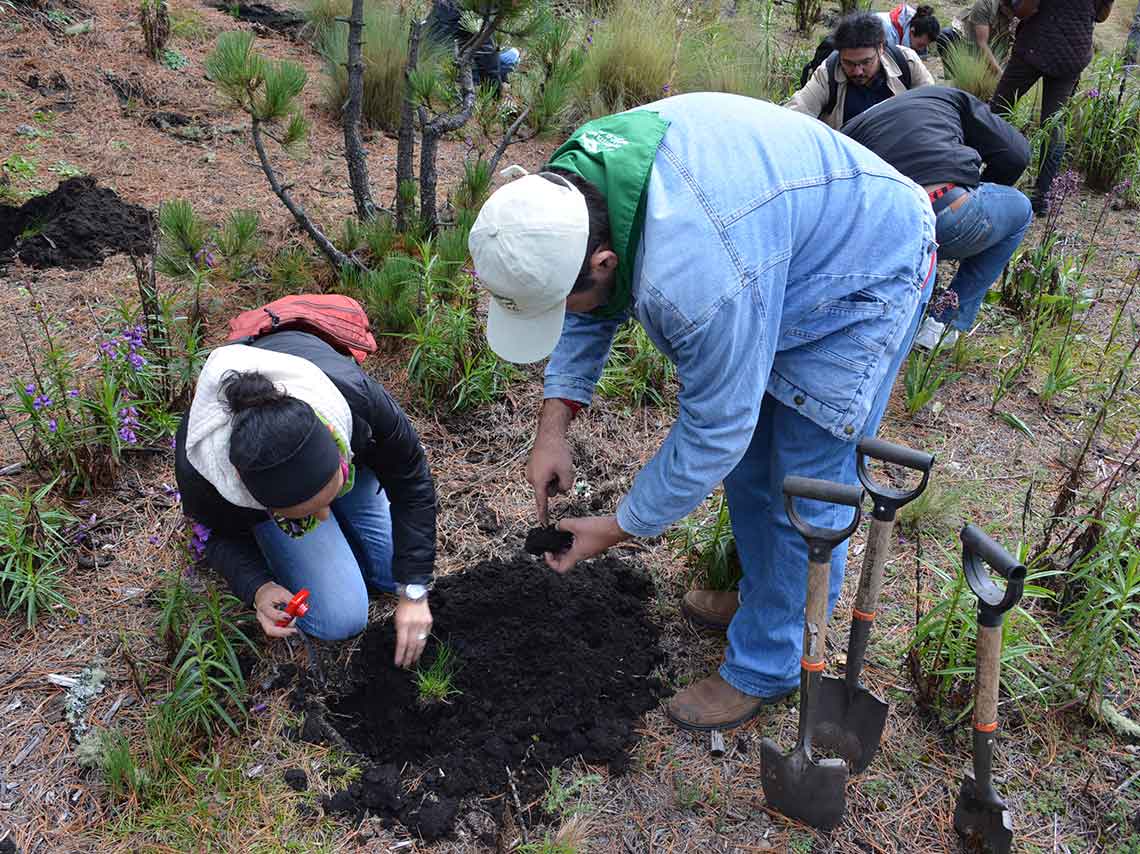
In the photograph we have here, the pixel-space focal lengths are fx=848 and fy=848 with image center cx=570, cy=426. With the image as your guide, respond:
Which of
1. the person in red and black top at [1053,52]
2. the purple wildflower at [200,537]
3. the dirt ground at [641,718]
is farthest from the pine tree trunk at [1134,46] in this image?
the purple wildflower at [200,537]

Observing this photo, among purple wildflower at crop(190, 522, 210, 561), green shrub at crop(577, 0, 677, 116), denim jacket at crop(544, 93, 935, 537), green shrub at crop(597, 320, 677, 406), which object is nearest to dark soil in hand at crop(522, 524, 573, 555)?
denim jacket at crop(544, 93, 935, 537)

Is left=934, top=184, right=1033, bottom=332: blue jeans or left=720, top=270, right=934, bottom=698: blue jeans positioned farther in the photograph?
left=934, top=184, right=1033, bottom=332: blue jeans

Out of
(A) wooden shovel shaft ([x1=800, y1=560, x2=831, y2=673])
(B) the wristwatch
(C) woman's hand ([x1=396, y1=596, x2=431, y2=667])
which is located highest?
(A) wooden shovel shaft ([x1=800, y1=560, x2=831, y2=673])

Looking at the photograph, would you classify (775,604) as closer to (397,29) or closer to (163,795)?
(163,795)

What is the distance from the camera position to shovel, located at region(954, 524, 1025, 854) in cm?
172

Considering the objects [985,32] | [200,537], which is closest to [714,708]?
[200,537]

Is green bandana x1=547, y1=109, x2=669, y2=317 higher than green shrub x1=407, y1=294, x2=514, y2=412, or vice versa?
green bandana x1=547, y1=109, x2=669, y2=317

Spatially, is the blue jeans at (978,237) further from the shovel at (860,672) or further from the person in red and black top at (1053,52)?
the shovel at (860,672)

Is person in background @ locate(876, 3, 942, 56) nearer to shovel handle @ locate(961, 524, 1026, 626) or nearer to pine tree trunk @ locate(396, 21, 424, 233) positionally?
pine tree trunk @ locate(396, 21, 424, 233)

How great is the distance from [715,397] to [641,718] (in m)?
1.17

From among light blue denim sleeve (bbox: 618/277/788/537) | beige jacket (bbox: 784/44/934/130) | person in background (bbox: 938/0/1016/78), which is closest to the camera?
light blue denim sleeve (bbox: 618/277/788/537)

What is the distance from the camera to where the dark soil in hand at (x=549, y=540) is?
2236 mm

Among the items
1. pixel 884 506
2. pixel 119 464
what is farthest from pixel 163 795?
pixel 884 506

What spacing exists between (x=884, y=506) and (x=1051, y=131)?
451 centimetres
